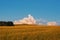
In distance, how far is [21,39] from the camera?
16891 millimetres

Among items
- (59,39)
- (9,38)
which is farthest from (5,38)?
(59,39)

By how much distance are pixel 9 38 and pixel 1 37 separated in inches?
31.0

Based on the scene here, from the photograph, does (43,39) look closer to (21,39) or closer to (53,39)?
(53,39)

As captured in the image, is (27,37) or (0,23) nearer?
(27,37)

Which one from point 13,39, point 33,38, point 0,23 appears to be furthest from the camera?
point 0,23

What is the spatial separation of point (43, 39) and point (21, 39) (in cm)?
215

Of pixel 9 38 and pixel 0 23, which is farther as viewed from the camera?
pixel 0 23

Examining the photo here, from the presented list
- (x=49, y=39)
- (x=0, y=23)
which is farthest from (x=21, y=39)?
(x=0, y=23)

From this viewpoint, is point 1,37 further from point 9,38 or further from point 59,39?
point 59,39

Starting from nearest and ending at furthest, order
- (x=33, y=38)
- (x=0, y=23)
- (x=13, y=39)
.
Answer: (x=13, y=39), (x=33, y=38), (x=0, y=23)

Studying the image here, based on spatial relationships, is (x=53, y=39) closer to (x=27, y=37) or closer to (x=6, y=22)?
(x=27, y=37)

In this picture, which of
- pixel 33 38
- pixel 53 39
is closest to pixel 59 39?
pixel 53 39

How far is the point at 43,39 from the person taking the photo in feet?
58.1

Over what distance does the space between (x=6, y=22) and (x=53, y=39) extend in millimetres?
60570
